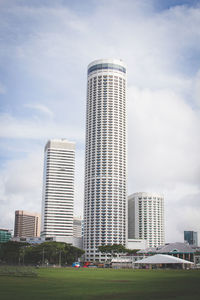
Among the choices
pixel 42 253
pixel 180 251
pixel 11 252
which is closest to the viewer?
pixel 42 253

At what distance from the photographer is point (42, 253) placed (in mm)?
167750

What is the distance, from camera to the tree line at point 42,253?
16688 centimetres

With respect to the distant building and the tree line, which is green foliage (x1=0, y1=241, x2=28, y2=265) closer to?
the tree line

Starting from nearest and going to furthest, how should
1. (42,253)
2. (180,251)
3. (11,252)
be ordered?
1. (42,253)
2. (180,251)
3. (11,252)

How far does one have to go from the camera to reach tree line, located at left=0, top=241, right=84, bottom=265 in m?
167

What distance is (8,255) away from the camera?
175625 millimetres

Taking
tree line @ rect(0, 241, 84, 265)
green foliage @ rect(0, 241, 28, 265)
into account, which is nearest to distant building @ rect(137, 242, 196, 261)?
tree line @ rect(0, 241, 84, 265)

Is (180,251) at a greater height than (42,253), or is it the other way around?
(180,251)

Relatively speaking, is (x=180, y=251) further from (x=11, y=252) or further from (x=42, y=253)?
(x=11, y=252)

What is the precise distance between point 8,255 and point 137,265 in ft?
227

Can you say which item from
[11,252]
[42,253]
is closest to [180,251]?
[42,253]

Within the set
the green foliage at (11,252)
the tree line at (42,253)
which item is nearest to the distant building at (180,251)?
the tree line at (42,253)

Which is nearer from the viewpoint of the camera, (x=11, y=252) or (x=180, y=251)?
(x=180, y=251)

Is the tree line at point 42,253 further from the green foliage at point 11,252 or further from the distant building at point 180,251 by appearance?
the distant building at point 180,251
